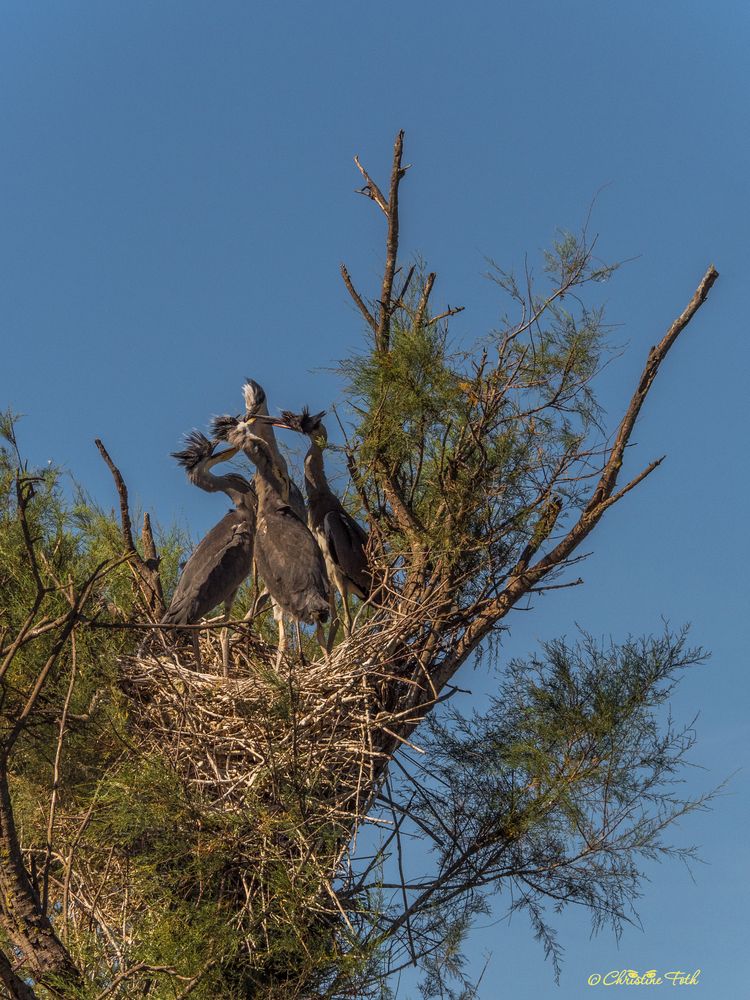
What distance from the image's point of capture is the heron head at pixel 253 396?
7484 mm

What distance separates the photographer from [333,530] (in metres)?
6.67

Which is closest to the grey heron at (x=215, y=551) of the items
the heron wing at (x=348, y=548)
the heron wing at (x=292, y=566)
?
the heron wing at (x=292, y=566)

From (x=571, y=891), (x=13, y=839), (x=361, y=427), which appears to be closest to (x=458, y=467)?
(x=361, y=427)

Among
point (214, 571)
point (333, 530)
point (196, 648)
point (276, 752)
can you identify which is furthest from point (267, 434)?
point (276, 752)

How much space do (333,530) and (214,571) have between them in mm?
716

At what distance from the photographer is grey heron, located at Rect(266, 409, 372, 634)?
659 cm

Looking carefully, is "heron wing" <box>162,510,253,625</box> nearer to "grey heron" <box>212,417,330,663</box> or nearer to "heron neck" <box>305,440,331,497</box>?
"grey heron" <box>212,417,330,663</box>

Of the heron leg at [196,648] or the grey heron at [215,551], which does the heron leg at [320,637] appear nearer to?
the grey heron at [215,551]

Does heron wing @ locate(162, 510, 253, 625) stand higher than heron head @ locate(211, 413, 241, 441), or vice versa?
heron head @ locate(211, 413, 241, 441)

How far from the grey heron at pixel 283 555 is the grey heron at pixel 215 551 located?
0.09 metres

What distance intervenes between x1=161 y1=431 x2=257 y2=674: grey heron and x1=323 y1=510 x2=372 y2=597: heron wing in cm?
41

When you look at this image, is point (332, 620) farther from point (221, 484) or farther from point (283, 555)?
point (221, 484)

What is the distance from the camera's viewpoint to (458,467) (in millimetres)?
6105

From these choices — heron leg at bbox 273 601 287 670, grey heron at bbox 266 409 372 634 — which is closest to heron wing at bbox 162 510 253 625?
heron leg at bbox 273 601 287 670
